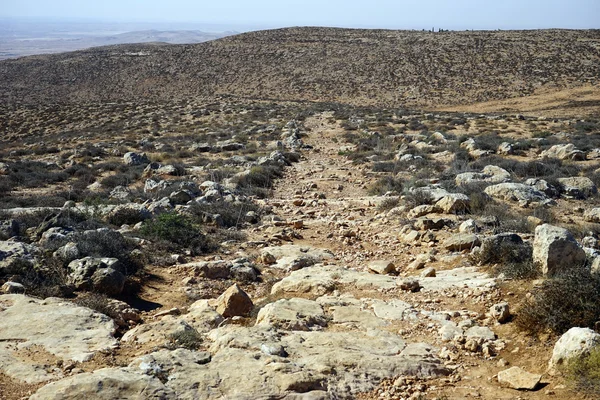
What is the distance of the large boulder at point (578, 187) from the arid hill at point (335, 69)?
32226 millimetres

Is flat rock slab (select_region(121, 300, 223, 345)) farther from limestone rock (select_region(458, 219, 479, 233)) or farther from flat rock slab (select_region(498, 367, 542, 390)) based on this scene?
limestone rock (select_region(458, 219, 479, 233))

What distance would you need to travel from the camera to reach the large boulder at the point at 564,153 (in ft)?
51.4

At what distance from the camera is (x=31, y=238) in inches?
322

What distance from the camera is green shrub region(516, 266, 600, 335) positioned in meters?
4.50

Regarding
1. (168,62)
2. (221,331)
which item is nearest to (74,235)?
(221,331)

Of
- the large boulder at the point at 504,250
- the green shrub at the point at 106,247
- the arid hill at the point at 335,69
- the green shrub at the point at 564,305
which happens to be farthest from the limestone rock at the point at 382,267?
the arid hill at the point at 335,69

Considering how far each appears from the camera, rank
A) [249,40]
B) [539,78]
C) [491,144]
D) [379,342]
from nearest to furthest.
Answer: [379,342]
[491,144]
[539,78]
[249,40]

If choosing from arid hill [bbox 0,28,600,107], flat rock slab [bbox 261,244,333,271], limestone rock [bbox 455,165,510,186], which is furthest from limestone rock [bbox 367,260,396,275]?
arid hill [bbox 0,28,600,107]

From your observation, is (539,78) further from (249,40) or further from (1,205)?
(1,205)

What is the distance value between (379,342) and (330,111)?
29834mm


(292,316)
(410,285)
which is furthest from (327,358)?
(410,285)

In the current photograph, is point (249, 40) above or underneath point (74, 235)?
above

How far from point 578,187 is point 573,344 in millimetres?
8732

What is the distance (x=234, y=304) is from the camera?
5832 mm
